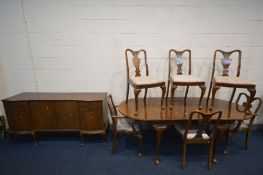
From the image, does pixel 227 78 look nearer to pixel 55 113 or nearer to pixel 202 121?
pixel 202 121

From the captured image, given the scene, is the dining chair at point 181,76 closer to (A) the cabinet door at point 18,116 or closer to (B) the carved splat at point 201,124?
(B) the carved splat at point 201,124

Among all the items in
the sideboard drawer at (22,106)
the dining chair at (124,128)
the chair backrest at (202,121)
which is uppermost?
the sideboard drawer at (22,106)

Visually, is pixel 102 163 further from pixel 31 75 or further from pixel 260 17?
pixel 260 17

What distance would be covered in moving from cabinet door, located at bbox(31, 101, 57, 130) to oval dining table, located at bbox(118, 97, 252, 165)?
1.03 m

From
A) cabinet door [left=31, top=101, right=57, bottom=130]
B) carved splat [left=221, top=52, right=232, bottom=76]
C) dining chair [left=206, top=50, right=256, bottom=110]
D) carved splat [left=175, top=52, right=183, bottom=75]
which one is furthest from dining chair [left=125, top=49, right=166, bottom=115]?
cabinet door [left=31, top=101, right=57, bottom=130]

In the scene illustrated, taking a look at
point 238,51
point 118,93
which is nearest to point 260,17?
point 238,51

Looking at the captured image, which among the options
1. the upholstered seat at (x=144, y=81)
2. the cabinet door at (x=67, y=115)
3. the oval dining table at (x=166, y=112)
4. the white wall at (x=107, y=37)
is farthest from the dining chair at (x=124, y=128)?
the white wall at (x=107, y=37)

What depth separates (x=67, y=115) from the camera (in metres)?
2.85

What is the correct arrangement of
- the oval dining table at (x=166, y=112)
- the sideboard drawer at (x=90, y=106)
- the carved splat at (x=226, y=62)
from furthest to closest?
1. the carved splat at (x=226, y=62)
2. the sideboard drawer at (x=90, y=106)
3. the oval dining table at (x=166, y=112)

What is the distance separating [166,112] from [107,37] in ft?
4.95

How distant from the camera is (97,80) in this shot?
322 cm

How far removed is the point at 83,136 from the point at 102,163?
0.74m

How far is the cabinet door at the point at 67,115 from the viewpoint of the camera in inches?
110

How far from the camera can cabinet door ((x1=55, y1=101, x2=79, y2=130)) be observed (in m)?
2.80
